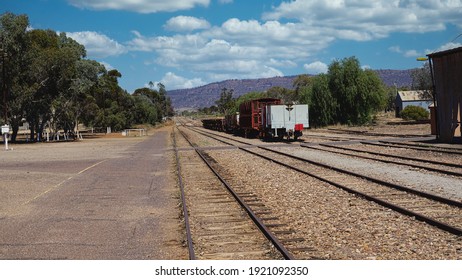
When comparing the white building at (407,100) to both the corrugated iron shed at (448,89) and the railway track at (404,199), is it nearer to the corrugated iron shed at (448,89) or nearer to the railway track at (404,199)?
the corrugated iron shed at (448,89)

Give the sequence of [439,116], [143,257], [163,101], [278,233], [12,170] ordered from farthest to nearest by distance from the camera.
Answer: [163,101] → [439,116] → [12,170] → [278,233] → [143,257]

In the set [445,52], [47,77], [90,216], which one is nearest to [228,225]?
[90,216]

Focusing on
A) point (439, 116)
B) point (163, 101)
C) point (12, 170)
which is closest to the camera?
point (12, 170)

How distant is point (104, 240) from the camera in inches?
324

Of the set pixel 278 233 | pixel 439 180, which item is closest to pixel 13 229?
pixel 278 233

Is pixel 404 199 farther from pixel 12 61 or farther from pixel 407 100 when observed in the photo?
pixel 407 100

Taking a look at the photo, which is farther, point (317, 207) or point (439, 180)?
point (439, 180)

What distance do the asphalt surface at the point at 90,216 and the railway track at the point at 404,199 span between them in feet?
13.2

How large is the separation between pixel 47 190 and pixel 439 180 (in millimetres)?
10660

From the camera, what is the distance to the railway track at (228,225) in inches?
282

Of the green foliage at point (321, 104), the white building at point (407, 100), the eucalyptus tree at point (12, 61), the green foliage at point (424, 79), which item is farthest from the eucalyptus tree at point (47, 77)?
the white building at point (407, 100)

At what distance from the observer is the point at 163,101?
196250 millimetres

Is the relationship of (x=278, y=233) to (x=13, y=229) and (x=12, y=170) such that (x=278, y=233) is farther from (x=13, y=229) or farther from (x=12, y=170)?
(x=12, y=170)
